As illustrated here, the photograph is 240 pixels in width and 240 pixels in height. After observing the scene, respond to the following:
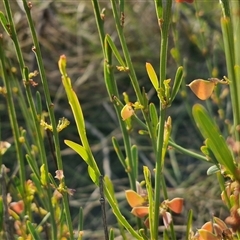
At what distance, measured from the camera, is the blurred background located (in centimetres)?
164

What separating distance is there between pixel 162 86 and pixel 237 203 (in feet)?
0.42

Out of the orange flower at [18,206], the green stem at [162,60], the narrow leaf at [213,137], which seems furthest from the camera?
the orange flower at [18,206]

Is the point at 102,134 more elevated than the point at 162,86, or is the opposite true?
the point at 162,86

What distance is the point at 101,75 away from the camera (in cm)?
200

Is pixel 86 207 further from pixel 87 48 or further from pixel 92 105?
pixel 87 48

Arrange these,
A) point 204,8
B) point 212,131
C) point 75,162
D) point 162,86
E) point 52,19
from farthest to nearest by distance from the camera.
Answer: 1. point 52,19
2. point 204,8
3. point 75,162
4. point 162,86
5. point 212,131

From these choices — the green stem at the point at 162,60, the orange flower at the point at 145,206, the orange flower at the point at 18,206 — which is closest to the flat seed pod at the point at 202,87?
the green stem at the point at 162,60

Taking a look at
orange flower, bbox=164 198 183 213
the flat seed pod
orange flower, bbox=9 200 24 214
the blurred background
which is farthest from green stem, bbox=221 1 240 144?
the blurred background

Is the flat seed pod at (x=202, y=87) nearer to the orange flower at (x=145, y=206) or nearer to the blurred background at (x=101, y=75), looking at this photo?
the orange flower at (x=145, y=206)

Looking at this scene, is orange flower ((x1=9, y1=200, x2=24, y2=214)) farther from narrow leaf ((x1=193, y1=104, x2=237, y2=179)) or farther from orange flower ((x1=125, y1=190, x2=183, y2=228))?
narrow leaf ((x1=193, y1=104, x2=237, y2=179))

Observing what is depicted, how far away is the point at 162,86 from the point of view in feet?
1.67

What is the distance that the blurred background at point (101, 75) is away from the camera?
5.39ft

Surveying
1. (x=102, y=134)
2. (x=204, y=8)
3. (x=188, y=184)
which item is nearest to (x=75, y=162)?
(x=102, y=134)

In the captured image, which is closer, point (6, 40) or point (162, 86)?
point (162, 86)
